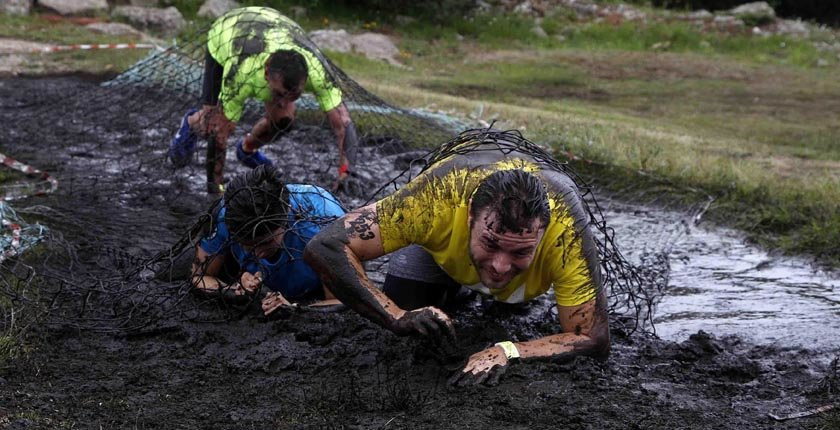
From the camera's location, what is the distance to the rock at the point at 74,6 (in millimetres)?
16094

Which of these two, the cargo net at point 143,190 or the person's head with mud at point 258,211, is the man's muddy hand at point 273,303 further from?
the person's head with mud at point 258,211

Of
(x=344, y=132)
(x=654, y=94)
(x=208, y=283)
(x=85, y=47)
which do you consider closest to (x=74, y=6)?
(x=85, y=47)

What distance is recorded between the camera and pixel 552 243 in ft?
13.4

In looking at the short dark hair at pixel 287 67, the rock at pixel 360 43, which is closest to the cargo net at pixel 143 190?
the short dark hair at pixel 287 67

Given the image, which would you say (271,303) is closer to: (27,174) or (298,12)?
(27,174)

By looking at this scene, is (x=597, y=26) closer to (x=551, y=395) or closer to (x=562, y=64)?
(x=562, y=64)

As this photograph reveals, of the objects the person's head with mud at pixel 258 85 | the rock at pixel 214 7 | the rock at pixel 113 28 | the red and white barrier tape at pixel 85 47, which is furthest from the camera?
the rock at pixel 214 7

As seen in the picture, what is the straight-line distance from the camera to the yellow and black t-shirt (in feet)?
13.4

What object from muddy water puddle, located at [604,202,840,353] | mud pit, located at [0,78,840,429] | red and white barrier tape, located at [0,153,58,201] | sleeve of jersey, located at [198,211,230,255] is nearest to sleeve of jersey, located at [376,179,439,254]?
mud pit, located at [0,78,840,429]

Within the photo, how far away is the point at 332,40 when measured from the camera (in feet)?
52.4

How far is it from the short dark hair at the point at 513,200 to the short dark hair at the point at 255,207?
1284 millimetres

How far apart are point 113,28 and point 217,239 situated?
36.5ft

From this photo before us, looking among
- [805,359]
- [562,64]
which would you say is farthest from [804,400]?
[562,64]

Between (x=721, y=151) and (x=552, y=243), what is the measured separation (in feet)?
20.1
